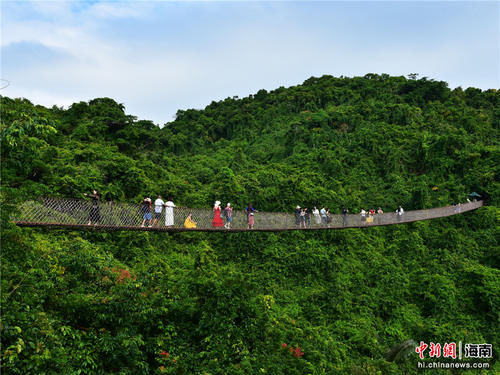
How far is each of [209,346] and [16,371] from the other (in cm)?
301

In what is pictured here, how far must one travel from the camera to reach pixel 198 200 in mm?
13336

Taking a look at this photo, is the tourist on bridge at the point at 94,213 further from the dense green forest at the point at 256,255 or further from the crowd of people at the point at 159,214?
the dense green forest at the point at 256,255

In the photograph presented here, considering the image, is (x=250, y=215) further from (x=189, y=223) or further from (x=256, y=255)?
(x=256, y=255)

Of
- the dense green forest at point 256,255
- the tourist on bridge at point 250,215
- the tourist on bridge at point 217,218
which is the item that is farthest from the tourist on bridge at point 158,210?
the tourist on bridge at point 250,215

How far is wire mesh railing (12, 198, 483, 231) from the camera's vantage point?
5.93m

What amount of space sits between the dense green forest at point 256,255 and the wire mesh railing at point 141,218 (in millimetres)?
471

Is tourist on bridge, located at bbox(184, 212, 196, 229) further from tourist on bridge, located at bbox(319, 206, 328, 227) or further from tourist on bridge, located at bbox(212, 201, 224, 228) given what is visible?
tourist on bridge, located at bbox(319, 206, 328, 227)

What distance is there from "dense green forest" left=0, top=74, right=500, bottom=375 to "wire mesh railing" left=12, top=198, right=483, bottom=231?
47cm

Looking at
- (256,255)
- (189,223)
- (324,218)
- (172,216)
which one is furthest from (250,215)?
(256,255)

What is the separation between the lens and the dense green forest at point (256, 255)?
594 centimetres

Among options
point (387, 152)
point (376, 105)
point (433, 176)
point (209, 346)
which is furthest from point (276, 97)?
point (209, 346)

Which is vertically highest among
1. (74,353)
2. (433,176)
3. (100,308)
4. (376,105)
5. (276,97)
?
(276,97)

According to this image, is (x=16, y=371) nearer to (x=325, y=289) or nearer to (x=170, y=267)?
(x=170, y=267)

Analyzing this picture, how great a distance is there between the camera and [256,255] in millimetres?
13164
